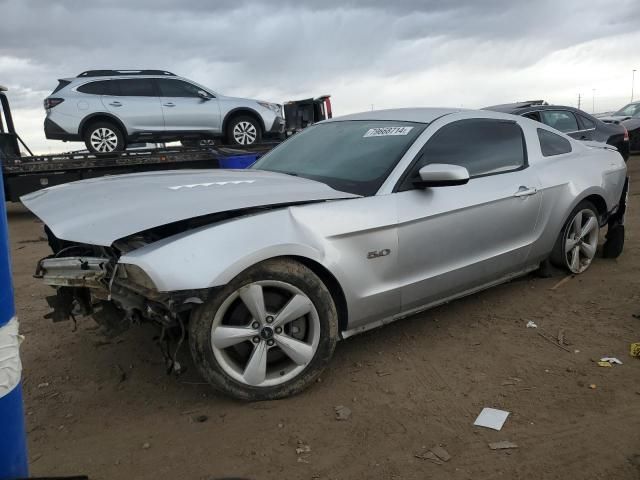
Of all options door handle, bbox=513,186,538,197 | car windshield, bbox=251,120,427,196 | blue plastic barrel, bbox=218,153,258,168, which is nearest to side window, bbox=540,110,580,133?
blue plastic barrel, bbox=218,153,258,168

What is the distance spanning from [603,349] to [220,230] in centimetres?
254

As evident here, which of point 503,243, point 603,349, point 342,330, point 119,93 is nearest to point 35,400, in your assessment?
point 342,330

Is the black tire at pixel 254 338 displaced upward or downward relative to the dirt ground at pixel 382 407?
upward

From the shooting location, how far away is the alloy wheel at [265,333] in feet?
8.65

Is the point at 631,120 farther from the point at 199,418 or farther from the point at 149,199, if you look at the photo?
the point at 199,418

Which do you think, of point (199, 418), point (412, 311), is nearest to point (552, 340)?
point (412, 311)

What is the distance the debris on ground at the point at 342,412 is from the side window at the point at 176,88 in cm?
897

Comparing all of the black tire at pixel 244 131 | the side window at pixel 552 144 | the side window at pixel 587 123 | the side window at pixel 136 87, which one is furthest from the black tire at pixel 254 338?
the side window at pixel 587 123

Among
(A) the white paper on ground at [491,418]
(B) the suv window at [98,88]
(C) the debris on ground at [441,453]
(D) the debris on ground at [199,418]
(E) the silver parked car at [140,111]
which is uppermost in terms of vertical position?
(B) the suv window at [98,88]

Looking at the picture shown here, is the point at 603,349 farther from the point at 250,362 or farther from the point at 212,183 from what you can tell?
the point at 212,183

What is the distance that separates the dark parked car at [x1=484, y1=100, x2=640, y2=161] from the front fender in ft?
24.5

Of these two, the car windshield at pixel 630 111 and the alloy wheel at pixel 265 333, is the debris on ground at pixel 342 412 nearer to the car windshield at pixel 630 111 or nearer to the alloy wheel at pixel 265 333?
the alloy wheel at pixel 265 333

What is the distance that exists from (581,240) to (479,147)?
5.09ft

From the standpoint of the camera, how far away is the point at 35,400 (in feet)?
9.73
